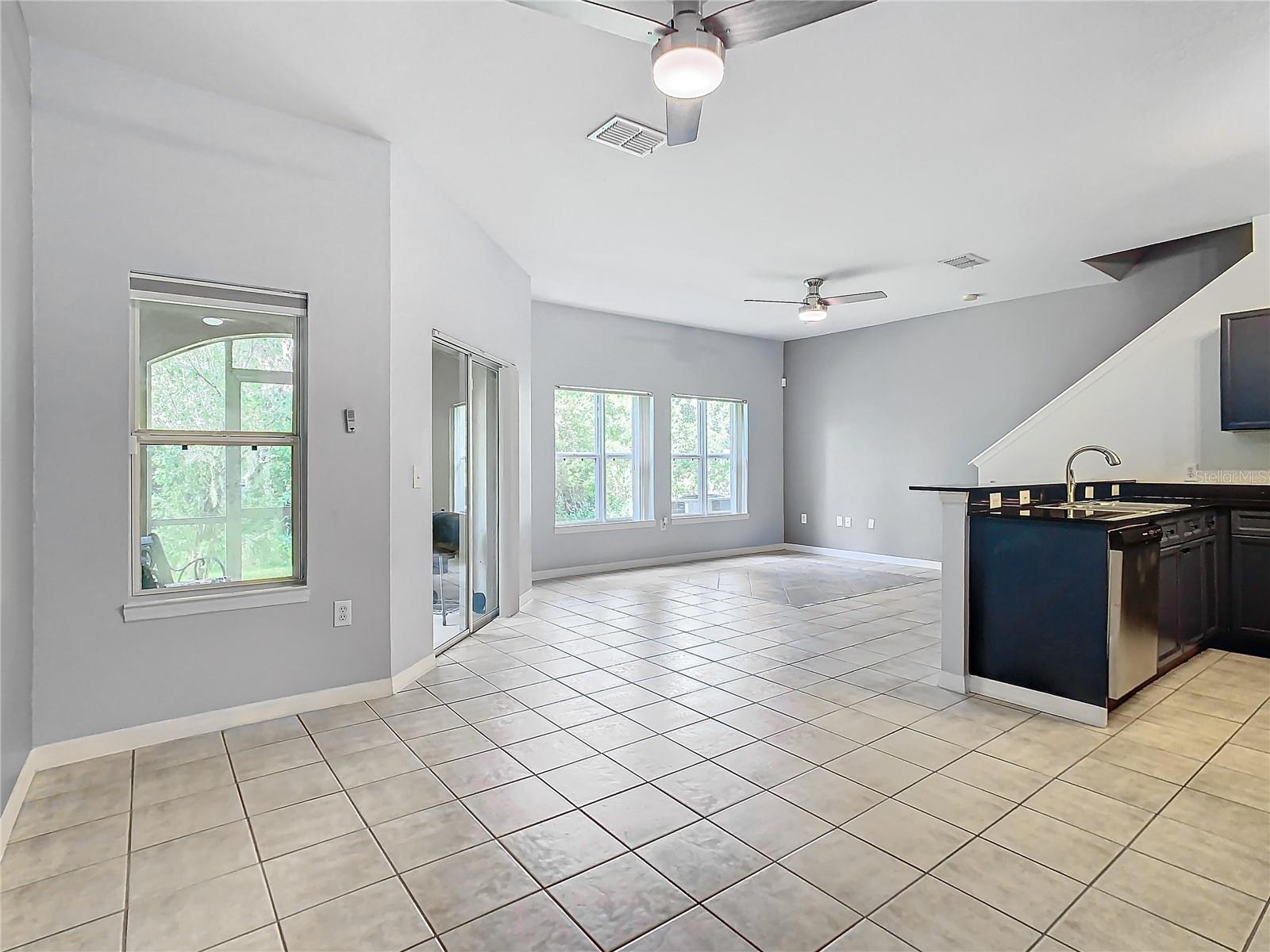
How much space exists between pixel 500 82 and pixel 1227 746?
14.1ft

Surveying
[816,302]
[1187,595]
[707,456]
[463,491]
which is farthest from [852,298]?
[463,491]

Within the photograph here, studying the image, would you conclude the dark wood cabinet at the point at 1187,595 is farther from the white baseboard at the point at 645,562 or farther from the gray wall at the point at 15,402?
the gray wall at the point at 15,402

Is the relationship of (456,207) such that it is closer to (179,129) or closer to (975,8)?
(179,129)

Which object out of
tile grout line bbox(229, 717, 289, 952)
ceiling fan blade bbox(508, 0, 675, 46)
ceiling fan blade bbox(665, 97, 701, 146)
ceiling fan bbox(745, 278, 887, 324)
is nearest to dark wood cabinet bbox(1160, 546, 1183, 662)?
ceiling fan bbox(745, 278, 887, 324)

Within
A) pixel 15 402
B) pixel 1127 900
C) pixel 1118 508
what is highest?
pixel 15 402

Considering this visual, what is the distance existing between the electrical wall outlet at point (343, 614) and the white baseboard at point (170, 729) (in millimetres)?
327

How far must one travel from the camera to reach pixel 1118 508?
160 inches

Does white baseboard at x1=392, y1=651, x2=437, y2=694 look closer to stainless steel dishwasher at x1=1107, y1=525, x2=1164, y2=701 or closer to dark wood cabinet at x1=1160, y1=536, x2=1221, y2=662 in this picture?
stainless steel dishwasher at x1=1107, y1=525, x2=1164, y2=701

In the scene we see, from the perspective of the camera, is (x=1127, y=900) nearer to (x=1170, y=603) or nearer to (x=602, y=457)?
(x=1170, y=603)

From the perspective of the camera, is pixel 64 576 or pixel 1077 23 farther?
pixel 64 576

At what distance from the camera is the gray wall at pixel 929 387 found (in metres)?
6.28

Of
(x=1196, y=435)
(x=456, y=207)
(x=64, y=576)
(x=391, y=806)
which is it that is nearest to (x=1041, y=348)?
(x=1196, y=435)

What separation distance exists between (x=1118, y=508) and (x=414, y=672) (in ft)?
13.9

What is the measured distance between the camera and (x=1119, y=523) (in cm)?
329
